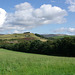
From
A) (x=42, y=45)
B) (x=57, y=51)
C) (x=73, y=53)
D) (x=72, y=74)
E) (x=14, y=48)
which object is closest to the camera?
(x=72, y=74)

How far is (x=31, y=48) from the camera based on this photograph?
283 ft

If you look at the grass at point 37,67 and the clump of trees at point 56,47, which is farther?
the clump of trees at point 56,47

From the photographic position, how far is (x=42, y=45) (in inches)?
3123

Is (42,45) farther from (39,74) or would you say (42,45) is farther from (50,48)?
(39,74)

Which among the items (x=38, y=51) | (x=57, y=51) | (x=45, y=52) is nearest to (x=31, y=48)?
(x=38, y=51)

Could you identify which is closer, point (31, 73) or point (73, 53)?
point (31, 73)

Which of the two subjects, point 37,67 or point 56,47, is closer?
point 37,67

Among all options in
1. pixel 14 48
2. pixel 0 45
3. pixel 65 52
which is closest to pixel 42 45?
pixel 65 52

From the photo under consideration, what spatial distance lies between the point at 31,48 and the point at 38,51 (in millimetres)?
7532

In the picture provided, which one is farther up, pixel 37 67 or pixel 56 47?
pixel 56 47

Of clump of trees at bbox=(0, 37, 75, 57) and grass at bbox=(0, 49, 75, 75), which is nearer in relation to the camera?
grass at bbox=(0, 49, 75, 75)

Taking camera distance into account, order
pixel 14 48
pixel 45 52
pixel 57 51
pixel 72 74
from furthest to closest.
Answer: pixel 14 48 → pixel 45 52 → pixel 57 51 → pixel 72 74

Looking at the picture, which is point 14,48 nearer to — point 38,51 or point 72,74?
point 38,51

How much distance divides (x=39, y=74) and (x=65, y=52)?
55323 millimetres
